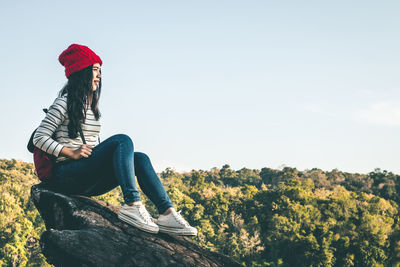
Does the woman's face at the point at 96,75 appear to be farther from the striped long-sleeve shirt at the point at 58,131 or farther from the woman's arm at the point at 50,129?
the woman's arm at the point at 50,129

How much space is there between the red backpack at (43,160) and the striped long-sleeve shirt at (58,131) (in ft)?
0.21

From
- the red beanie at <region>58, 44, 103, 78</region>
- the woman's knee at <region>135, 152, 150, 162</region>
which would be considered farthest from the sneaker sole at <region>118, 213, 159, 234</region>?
the red beanie at <region>58, 44, 103, 78</region>

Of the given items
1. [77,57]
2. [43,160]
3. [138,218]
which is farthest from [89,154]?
[77,57]

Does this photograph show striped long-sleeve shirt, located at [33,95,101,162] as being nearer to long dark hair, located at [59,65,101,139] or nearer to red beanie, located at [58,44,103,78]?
long dark hair, located at [59,65,101,139]

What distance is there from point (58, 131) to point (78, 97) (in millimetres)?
342

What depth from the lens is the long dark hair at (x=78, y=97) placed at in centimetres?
361

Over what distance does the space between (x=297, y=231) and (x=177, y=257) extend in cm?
4029

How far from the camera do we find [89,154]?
3588mm

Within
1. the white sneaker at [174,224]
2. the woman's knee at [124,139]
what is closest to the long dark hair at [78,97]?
the woman's knee at [124,139]

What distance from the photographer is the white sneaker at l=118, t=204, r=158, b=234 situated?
3.56m

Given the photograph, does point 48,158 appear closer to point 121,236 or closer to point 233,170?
point 121,236

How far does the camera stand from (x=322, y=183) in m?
69.4

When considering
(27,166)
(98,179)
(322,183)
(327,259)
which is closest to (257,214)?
(327,259)

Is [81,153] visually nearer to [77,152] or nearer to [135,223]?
[77,152]
